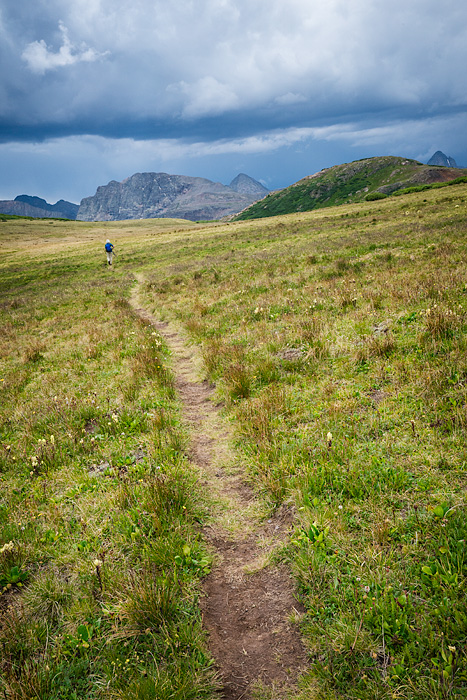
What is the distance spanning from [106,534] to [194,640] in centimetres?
177

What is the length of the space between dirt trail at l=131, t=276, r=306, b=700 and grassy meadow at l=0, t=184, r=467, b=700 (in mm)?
163

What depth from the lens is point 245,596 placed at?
3609 millimetres

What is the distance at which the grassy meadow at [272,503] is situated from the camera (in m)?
2.84

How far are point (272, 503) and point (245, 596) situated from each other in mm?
1231

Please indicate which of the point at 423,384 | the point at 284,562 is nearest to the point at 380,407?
the point at 423,384

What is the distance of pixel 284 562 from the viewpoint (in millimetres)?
3846

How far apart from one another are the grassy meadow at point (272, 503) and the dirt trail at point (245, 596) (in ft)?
0.53

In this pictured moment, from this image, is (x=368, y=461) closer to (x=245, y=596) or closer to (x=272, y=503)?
(x=272, y=503)

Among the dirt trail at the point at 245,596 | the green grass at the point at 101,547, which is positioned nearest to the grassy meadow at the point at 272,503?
the green grass at the point at 101,547

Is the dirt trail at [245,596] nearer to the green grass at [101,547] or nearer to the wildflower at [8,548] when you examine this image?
the green grass at [101,547]

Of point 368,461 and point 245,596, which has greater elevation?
point 368,461

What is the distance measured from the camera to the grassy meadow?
2.84m

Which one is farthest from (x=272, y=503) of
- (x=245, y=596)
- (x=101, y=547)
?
(x=101, y=547)

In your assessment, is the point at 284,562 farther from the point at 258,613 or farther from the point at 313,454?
the point at 313,454
